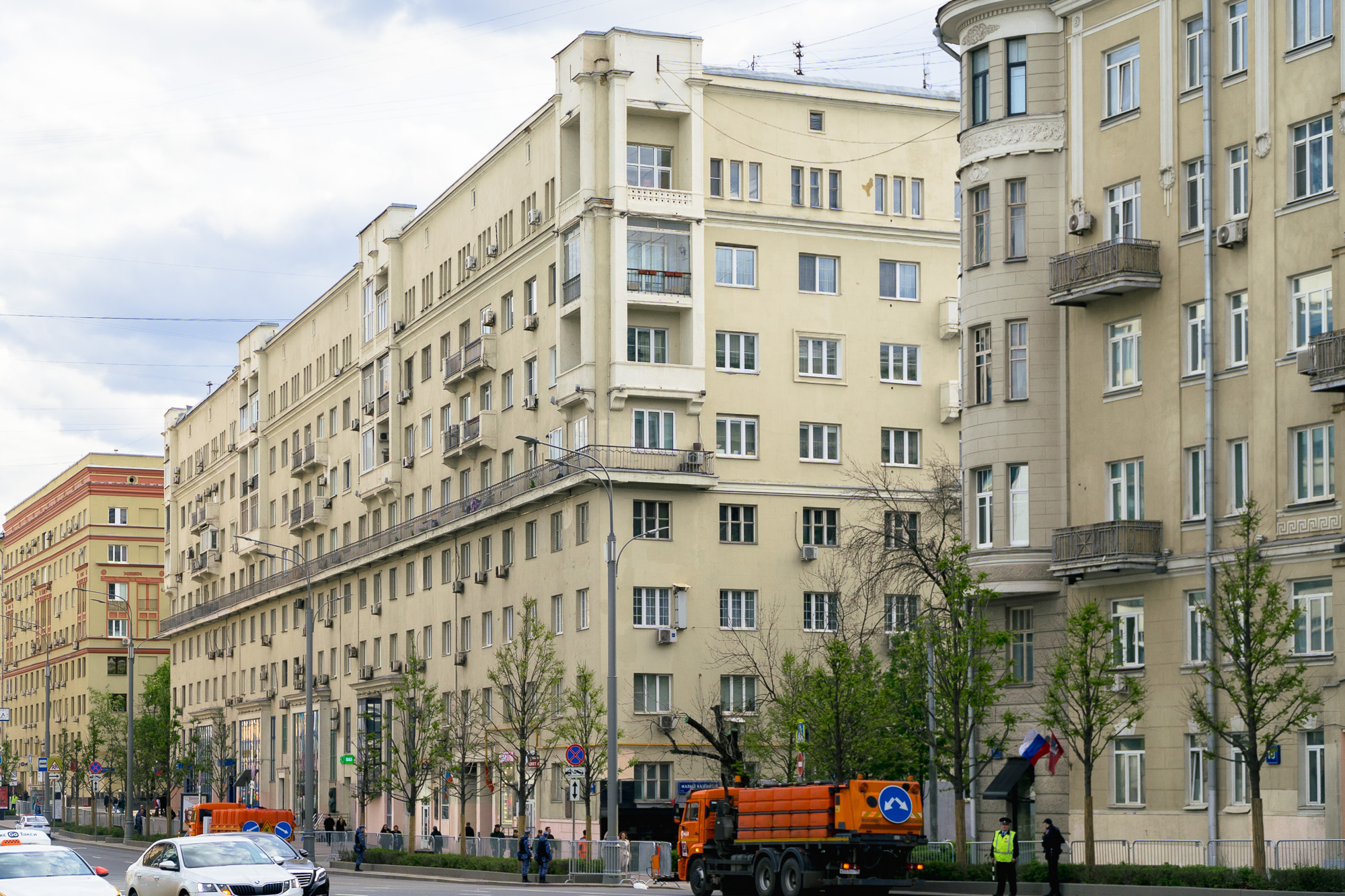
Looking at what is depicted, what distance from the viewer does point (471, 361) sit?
2815 inches

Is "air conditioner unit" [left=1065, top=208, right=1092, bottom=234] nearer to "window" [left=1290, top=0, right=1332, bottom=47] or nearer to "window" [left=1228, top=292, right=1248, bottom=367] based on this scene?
"window" [left=1228, top=292, right=1248, bottom=367]

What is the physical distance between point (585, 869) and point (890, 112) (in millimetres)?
31362

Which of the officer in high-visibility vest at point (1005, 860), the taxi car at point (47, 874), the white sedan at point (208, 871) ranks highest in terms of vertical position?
the taxi car at point (47, 874)

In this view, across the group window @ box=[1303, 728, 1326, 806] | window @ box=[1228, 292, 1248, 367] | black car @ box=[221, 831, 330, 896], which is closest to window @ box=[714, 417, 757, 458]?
window @ box=[1228, 292, 1248, 367]

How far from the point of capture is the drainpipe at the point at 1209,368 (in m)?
37.3

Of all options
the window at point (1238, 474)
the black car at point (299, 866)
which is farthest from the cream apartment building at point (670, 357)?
the black car at point (299, 866)

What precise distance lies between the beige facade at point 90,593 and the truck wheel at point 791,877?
10374cm

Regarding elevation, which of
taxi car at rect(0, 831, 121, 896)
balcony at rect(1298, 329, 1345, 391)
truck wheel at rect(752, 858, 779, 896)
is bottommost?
truck wheel at rect(752, 858, 779, 896)

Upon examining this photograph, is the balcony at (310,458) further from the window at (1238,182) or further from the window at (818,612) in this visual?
the window at (1238,182)

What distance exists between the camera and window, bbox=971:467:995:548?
4312cm

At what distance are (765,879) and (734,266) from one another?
3247 centimetres

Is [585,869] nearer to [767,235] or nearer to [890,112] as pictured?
[767,235]

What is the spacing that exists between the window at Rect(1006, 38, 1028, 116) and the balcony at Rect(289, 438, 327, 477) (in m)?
56.0

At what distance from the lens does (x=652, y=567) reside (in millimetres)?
61562
